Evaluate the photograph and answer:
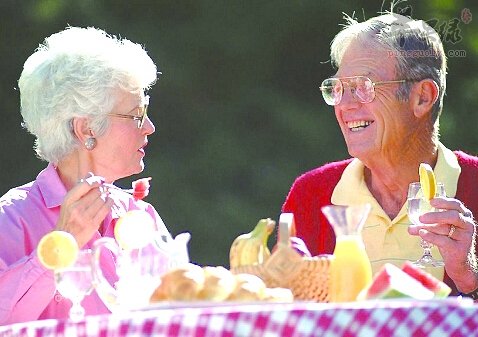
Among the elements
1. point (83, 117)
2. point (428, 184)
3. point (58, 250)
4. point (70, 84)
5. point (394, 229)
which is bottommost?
point (394, 229)

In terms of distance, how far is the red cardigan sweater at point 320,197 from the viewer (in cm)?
394

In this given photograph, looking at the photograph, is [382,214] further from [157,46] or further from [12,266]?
[157,46]

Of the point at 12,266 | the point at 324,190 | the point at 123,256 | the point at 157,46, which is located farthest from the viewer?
the point at 157,46

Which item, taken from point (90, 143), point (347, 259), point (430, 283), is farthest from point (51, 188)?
point (430, 283)

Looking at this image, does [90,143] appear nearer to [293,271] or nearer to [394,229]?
[394,229]

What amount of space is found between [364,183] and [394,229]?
0.28 meters

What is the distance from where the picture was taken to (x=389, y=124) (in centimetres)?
401

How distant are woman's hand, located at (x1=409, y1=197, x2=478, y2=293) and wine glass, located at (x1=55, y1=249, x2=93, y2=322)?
1015 mm

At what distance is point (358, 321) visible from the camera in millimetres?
2203

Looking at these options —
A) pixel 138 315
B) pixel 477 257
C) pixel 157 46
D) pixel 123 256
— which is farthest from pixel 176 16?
pixel 138 315

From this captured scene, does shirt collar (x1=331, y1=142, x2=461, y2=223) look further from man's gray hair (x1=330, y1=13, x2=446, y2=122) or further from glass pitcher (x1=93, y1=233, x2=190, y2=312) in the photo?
glass pitcher (x1=93, y1=233, x2=190, y2=312)

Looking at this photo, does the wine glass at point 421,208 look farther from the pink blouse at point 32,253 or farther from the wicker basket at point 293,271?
the pink blouse at point 32,253

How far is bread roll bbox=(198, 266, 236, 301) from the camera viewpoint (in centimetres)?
240

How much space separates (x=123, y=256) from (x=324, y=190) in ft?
4.96
